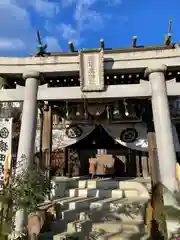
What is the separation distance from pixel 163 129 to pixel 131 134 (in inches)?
145

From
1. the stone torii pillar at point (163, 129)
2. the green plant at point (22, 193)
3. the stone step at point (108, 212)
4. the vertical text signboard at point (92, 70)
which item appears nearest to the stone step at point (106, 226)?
the stone step at point (108, 212)

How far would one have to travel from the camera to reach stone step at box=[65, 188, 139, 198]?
8.12m

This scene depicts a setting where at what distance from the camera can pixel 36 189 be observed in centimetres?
499

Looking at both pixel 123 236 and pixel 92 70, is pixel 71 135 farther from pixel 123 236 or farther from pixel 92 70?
pixel 123 236

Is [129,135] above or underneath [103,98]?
underneath

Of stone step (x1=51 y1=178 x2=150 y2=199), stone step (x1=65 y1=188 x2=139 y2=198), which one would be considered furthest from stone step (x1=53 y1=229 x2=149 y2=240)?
stone step (x1=51 y1=178 x2=150 y2=199)

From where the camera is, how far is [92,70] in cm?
760

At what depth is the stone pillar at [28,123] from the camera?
6.80 m

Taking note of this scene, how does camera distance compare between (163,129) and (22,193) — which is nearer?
(22,193)

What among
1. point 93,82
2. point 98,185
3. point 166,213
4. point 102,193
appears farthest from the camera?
point 98,185

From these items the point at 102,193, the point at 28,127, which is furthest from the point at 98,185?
the point at 28,127

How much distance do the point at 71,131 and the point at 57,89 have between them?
3573 millimetres

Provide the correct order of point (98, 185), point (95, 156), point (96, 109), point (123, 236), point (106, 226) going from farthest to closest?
point (95, 156) → point (96, 109) → point (98, 185) → point (106, 226) → point (123, 236)

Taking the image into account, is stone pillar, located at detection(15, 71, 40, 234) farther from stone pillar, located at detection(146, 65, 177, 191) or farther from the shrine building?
stone pillar, located at detection(146, 65, 177, 191)
